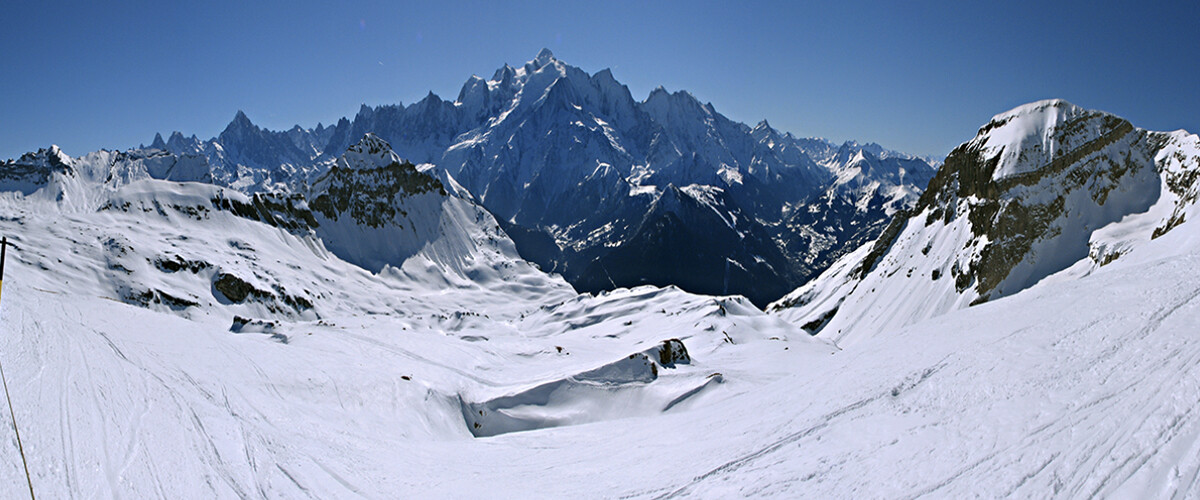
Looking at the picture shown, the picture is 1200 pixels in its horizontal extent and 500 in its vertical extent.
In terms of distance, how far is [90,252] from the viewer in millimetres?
85500

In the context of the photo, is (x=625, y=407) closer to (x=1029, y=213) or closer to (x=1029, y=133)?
(x=1029, y=213)

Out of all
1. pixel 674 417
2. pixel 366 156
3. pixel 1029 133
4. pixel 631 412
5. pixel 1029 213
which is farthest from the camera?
pixel 366 156

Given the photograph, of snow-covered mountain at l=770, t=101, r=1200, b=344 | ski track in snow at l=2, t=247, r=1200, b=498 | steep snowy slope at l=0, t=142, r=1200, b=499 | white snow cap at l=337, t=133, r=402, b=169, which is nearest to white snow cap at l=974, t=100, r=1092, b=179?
snow-covered mountain at l=770, t=101, r=1200, b=344

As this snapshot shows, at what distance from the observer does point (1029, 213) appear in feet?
289

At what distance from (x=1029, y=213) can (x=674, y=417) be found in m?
92.2

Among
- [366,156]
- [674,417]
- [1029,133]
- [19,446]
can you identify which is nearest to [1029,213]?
[1029,133]

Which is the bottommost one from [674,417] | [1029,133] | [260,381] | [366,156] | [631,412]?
[631,412]

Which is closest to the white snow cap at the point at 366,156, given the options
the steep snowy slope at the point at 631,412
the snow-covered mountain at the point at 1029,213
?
the snow-covered mountain at the point at 1029,213

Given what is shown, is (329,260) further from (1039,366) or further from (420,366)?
(1039,366)

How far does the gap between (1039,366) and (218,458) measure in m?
23.7

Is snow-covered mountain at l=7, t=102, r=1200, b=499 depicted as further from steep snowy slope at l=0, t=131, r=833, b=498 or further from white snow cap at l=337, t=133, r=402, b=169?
white snow cap at l=337, t=133, r=402, b=169

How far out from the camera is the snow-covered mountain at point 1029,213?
2968 inches

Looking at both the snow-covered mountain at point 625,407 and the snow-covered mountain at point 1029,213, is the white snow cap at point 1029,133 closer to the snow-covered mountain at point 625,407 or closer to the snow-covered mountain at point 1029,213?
the snow-covered mountain at point 1029,213

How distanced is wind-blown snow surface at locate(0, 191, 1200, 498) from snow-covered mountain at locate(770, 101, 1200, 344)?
6181cm
